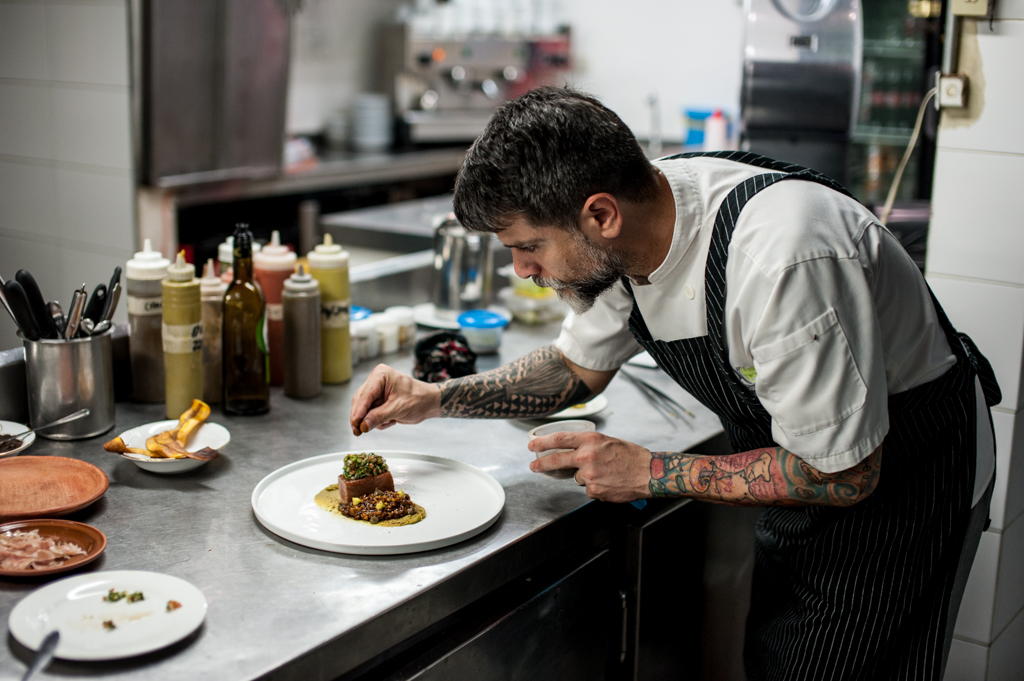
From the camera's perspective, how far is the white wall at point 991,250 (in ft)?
6.45

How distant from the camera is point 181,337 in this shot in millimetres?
1755

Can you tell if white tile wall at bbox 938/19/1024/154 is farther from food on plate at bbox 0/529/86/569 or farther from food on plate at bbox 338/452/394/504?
food on plate at bbox 0/529/86/569

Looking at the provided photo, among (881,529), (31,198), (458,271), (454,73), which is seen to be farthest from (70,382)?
(454,73)

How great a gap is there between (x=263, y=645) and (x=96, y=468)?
1.85 feet

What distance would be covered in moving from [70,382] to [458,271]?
1169mm

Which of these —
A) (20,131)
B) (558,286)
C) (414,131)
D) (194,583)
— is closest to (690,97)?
(414,131)

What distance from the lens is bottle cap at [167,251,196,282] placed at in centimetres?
175

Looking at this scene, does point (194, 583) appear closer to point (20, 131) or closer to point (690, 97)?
point (20, 131)

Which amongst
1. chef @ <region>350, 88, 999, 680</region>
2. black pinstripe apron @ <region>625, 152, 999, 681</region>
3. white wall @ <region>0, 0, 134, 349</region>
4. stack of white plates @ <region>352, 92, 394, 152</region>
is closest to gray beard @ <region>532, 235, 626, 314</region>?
chef @ <region>350, 88, 999, 680</region>

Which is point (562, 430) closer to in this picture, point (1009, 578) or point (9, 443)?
point (9, 443)

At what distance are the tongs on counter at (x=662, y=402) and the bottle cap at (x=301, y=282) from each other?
771 mm

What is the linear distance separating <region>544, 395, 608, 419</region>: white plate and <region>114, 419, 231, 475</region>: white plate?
65 cm

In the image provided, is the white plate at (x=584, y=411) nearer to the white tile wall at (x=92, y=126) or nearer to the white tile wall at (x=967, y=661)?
the white tile wall at (x=967, y=661)

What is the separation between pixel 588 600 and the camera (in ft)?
5.42
